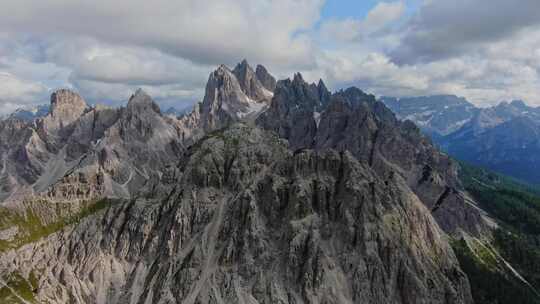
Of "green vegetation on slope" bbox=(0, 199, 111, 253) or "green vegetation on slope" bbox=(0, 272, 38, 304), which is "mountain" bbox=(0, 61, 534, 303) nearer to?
"green vegetation on slope" bbox=(0, 272, 38, 304)

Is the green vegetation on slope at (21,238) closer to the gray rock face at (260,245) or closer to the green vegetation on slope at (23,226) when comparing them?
the green vegetation on slope at (23,226)

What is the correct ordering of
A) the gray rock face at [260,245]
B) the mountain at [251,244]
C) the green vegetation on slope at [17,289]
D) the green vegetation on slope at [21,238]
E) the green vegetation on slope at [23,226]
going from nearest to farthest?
the gray rock face at [260,245]
the mountain at [251,244]
the green vegetation on slope at [17,289]
the green vegetation on slope at [21,238]
the green vegetation on slope at [23,226]

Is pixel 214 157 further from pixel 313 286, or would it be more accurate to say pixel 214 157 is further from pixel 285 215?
pixel 313 286

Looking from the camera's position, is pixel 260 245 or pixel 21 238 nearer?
pixel 260 245

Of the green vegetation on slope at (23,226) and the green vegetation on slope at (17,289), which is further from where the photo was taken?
the green vegetation on slope at (23,226)

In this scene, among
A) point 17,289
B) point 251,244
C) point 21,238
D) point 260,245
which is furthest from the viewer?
point 21,238

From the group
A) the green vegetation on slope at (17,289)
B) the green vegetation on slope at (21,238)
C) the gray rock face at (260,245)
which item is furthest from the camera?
the green vegetation on slope at (21,238)

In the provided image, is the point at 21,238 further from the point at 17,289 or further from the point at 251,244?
the point at 251,244

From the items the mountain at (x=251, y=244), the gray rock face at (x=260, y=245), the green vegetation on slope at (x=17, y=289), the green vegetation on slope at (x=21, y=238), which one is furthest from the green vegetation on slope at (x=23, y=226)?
the green vegetation on slope at (x=17, y=289)

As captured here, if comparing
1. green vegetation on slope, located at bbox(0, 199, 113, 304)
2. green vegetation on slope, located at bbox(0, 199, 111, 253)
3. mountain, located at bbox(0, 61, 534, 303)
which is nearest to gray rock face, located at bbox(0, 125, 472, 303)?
mountain, located at bbox(0, 61, 534, 303)

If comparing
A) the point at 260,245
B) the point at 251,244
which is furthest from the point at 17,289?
the point at 260,245
